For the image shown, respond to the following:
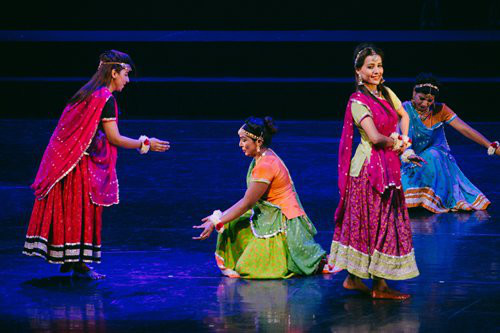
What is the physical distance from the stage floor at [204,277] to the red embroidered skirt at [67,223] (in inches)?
7.0

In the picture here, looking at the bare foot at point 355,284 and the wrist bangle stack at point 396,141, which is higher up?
the wrist bangle stack at point 396,141

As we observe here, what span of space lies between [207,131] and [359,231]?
6224 mm

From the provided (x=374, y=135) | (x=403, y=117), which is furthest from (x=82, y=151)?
(x=403, y=117)

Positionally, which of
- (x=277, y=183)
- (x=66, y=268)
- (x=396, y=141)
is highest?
(x=396, y=141)

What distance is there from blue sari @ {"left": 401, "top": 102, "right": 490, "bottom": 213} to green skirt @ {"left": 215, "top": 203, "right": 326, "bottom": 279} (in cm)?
201

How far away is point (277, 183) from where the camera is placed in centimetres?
516

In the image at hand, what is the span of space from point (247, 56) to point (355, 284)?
8325 mm

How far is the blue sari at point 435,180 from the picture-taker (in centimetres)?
693

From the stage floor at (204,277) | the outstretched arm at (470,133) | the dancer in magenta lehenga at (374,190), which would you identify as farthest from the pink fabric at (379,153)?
the outstretched arm at (470,133)

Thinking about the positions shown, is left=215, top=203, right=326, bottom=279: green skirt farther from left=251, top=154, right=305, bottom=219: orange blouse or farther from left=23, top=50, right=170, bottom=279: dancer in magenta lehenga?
left=23, top=50, right=170, bottom=279: dancer in magenta lehenga

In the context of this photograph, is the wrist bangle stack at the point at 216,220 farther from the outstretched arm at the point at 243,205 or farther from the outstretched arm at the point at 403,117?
the outstretched arm at the point at 403,117

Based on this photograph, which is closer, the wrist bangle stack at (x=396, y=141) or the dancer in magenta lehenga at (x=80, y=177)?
the wrist bangle stack at (x=396, y=141)

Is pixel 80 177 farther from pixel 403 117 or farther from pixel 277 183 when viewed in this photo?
pixel 403 117

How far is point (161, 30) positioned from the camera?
14.0 metres
